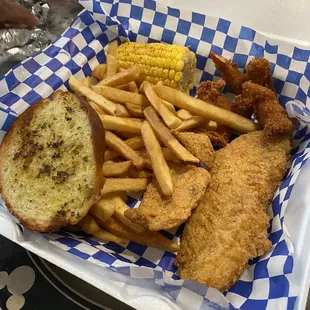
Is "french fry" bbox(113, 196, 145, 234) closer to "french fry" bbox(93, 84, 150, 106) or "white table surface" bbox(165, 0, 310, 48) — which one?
"french fry" bbox(93, 84, 150, 106)

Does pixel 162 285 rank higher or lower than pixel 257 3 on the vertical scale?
lower

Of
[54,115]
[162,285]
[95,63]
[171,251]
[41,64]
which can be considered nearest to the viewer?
[162,285]

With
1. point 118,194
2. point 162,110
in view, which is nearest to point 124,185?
point 118,194

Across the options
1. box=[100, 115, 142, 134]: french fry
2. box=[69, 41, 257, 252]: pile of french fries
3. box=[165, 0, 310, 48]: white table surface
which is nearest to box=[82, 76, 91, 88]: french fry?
box=[69, 41, 257, 252]: pile of french fries

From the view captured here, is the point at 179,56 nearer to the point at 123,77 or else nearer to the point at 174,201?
the point at 123,77

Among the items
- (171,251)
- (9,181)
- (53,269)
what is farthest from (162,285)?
(9,181)

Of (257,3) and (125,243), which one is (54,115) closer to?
(125,243)
